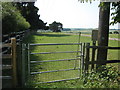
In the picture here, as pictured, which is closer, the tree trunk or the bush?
the bush

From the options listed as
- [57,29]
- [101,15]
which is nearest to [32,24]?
[57,29]

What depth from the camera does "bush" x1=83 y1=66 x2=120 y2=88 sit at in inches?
183

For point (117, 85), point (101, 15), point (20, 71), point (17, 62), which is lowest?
point (117, 85)

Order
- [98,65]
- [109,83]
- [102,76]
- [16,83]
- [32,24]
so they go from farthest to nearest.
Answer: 1. [32,24]
2. [98,65]
3. [102,76]
4. [109,83]
5. [16,83]

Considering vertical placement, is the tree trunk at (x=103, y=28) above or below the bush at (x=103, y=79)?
above

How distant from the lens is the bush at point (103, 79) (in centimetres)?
465

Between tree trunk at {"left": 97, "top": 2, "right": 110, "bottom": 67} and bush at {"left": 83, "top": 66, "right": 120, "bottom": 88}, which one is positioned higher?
tree trunk at {"left": 97, "top": 2, "right": 110, "bottom": 67}

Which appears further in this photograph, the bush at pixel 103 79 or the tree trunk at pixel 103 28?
the tree trunk at pixel 103 28

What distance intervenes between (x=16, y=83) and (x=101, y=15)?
157 inches

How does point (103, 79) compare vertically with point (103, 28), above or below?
below

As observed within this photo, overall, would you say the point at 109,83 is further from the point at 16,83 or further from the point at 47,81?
the point at 16,83

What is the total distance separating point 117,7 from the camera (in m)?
5.91

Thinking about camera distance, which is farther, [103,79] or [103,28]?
[103,28]

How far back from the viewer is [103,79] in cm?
496
